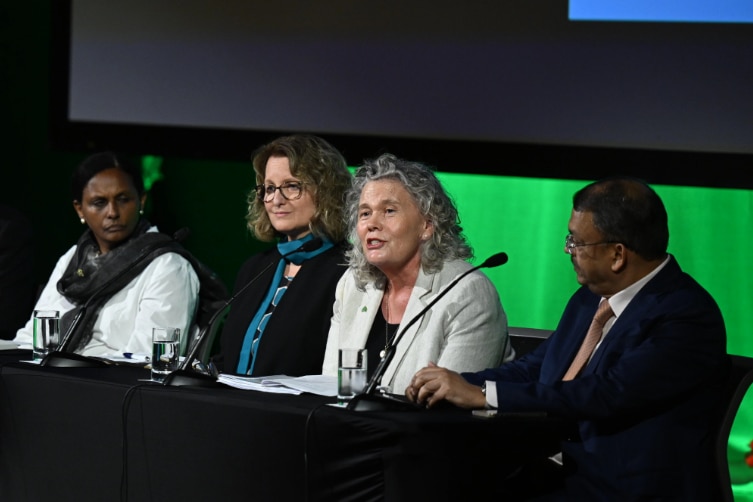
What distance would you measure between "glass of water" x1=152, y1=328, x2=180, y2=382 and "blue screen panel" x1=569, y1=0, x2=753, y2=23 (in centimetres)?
223

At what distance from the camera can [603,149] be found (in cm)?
414

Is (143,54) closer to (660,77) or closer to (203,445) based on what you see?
(660,77)

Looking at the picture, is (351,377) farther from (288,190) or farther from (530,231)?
(530,231)

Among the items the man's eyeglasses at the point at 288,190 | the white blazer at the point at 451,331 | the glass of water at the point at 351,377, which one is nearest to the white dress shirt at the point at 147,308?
the man's eyeglasses at the point at 288,190

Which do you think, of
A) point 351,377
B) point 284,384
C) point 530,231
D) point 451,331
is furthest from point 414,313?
point 530,231

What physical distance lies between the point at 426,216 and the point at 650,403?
0.96 meters

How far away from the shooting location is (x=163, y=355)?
2.63 meters

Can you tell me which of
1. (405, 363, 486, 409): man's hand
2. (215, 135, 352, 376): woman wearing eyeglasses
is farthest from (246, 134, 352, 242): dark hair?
(405, 363, 486, 409): man's hand

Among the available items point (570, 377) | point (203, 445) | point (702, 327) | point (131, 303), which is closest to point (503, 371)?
point (570, 377)

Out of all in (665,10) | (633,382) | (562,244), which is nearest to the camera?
(633,382)

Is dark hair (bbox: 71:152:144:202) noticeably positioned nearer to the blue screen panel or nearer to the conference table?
the conference table

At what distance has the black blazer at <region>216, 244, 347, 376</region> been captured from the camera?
3.30m

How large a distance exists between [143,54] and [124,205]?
118 centimetres

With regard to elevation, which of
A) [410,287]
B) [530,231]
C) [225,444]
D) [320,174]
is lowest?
[225,444]
